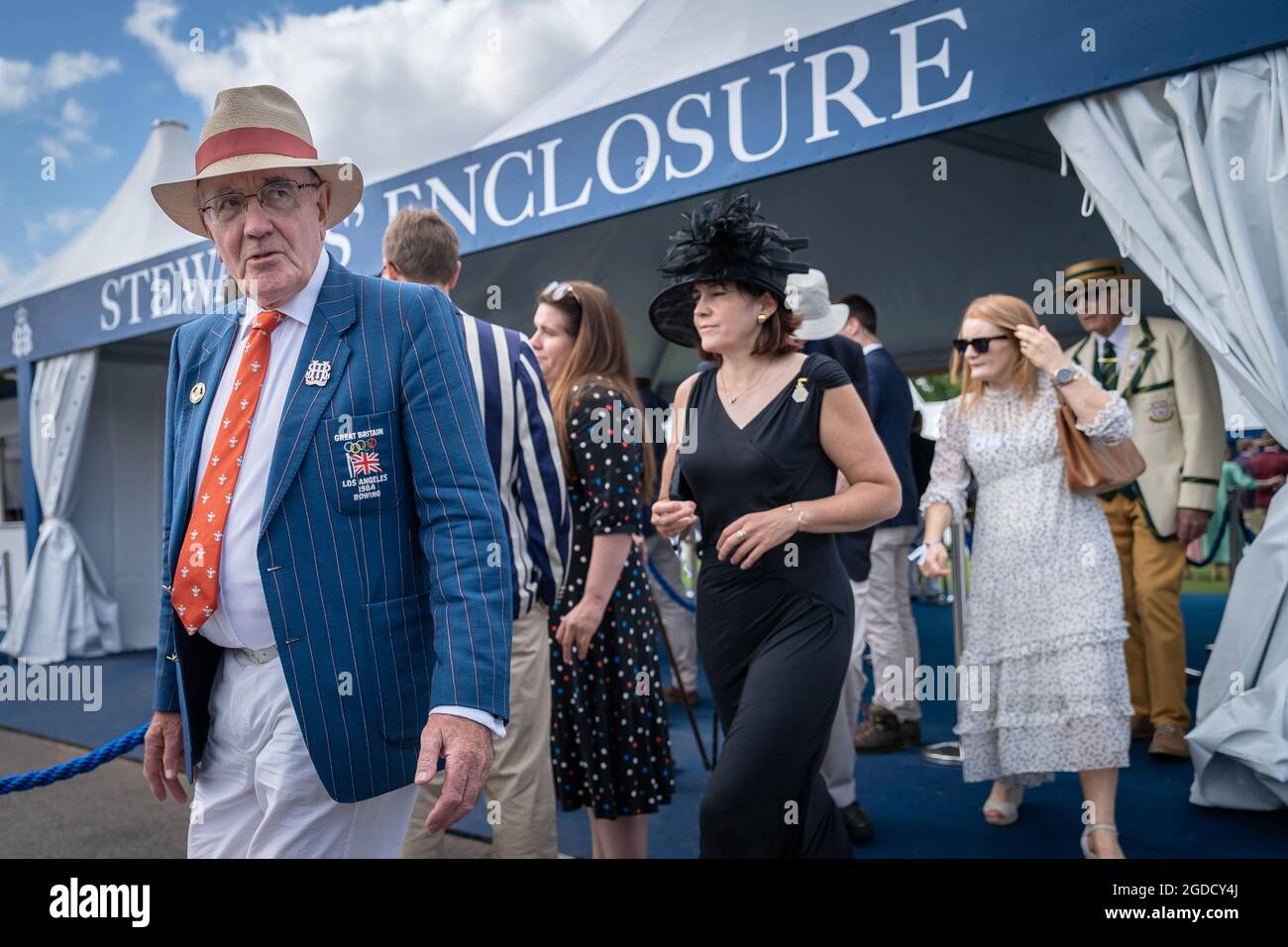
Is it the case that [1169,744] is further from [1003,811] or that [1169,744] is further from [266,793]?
[266,793]

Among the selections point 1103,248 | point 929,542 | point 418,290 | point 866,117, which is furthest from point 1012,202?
point 418,290

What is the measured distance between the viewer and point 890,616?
457cm

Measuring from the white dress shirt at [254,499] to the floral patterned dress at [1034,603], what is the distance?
2.28 meters

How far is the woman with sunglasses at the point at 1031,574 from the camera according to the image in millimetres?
3068

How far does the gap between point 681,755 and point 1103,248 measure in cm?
509

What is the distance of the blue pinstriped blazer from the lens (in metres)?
1.50

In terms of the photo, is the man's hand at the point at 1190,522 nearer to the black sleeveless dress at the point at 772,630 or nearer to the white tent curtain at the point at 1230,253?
the white tent curtain at the point at 1230,253

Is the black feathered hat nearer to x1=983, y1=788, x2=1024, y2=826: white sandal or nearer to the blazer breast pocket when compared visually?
the blazer breast pocket

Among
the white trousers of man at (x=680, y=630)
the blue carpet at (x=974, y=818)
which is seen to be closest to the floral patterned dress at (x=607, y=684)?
the blue carpet at (x=974, y=818)

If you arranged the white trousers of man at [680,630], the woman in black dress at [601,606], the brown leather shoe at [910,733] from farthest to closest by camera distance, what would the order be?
1. the white trousers of man at [680,630]
2. the brown leather shoe at [910,733]
3. the woman in black dress at [601,606]

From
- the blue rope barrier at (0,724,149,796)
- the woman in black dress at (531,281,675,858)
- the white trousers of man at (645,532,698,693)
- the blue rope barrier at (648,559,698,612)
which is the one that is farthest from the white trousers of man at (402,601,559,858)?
the white trousers of man at (645,532,698,693)

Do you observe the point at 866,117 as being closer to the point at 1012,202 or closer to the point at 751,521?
the point at 751,521

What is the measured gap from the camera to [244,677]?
1.58 meters

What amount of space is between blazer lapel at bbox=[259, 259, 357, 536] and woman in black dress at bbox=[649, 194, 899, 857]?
1047 mm
